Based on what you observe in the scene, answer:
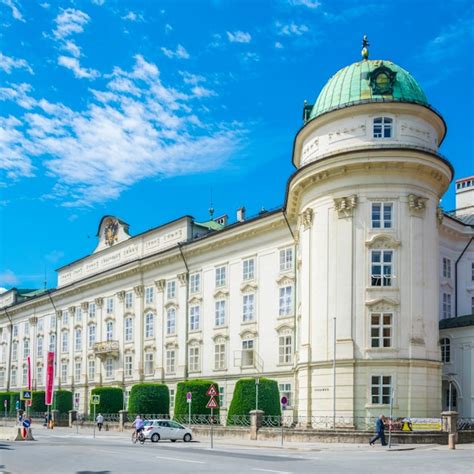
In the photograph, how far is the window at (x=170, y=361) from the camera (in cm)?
6206

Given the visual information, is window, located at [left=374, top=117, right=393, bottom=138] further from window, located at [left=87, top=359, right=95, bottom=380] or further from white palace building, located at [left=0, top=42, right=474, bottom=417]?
window, located at [left=87, top=359, right=95, bottom=380]

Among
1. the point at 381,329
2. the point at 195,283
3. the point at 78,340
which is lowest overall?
the point at 78,340

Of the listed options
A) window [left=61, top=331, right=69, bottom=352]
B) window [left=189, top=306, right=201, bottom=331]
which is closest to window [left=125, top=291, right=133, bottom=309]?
window [left=189, top=306, right=201, bottom=331]

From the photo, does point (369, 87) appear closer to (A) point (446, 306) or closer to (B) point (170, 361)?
(A) point (446, 306)

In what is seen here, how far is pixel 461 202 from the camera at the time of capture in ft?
198

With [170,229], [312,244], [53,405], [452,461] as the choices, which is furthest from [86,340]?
[452,461]

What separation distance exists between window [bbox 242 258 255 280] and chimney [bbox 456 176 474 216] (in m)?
17.4

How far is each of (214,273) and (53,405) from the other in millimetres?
24404

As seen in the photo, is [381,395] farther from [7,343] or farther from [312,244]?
[7,343]

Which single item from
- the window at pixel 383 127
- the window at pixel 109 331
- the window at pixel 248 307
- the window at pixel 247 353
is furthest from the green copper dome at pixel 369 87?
the window at pixel 109 331

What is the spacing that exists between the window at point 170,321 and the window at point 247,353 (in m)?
9.57

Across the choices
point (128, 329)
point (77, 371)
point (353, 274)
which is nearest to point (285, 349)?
point (353, 274)

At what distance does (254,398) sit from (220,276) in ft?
47.6

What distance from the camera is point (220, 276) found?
58156 mm
